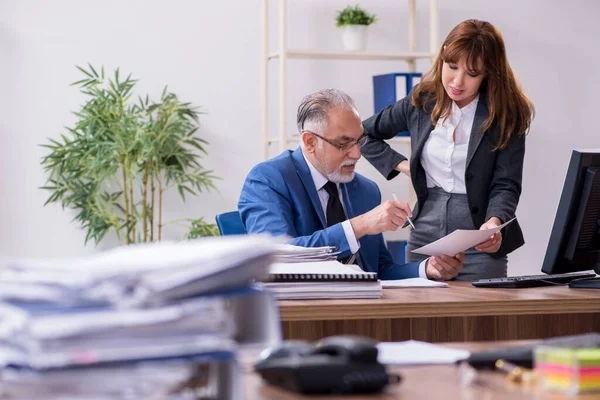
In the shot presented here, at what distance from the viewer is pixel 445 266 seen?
248 cm

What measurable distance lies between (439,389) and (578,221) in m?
1.32

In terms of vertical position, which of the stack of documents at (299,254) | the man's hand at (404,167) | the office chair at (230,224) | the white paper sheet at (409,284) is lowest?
the white paper sheet at (409,284)

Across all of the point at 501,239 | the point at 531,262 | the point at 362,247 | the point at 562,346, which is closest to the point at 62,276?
the point at 562,346

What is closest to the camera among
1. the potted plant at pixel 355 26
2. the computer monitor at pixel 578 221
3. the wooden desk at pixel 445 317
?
the wooden desk at pixel 445 317

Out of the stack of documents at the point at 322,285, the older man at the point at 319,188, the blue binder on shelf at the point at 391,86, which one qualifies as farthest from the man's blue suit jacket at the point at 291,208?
the blue binder on shelf at the point at 391,86

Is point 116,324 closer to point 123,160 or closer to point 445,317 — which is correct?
point 445,317

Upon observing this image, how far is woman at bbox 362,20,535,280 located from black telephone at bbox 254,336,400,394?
1.95m

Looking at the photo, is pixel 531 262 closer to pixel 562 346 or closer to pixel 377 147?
pixel 377 147

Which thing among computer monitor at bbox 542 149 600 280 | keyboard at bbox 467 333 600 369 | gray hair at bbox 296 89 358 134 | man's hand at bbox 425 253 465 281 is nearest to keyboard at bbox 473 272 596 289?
computer monitor at bbox 542 149 600 280

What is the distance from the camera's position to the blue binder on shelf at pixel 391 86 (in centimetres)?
436

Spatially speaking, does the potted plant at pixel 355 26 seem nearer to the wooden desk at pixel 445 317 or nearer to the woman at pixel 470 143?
the woman at pixel 470 143

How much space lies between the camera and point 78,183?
4.25 metres

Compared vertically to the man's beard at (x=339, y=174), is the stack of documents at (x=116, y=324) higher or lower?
lower

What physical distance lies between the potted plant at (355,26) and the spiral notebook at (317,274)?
2614 millimetres
